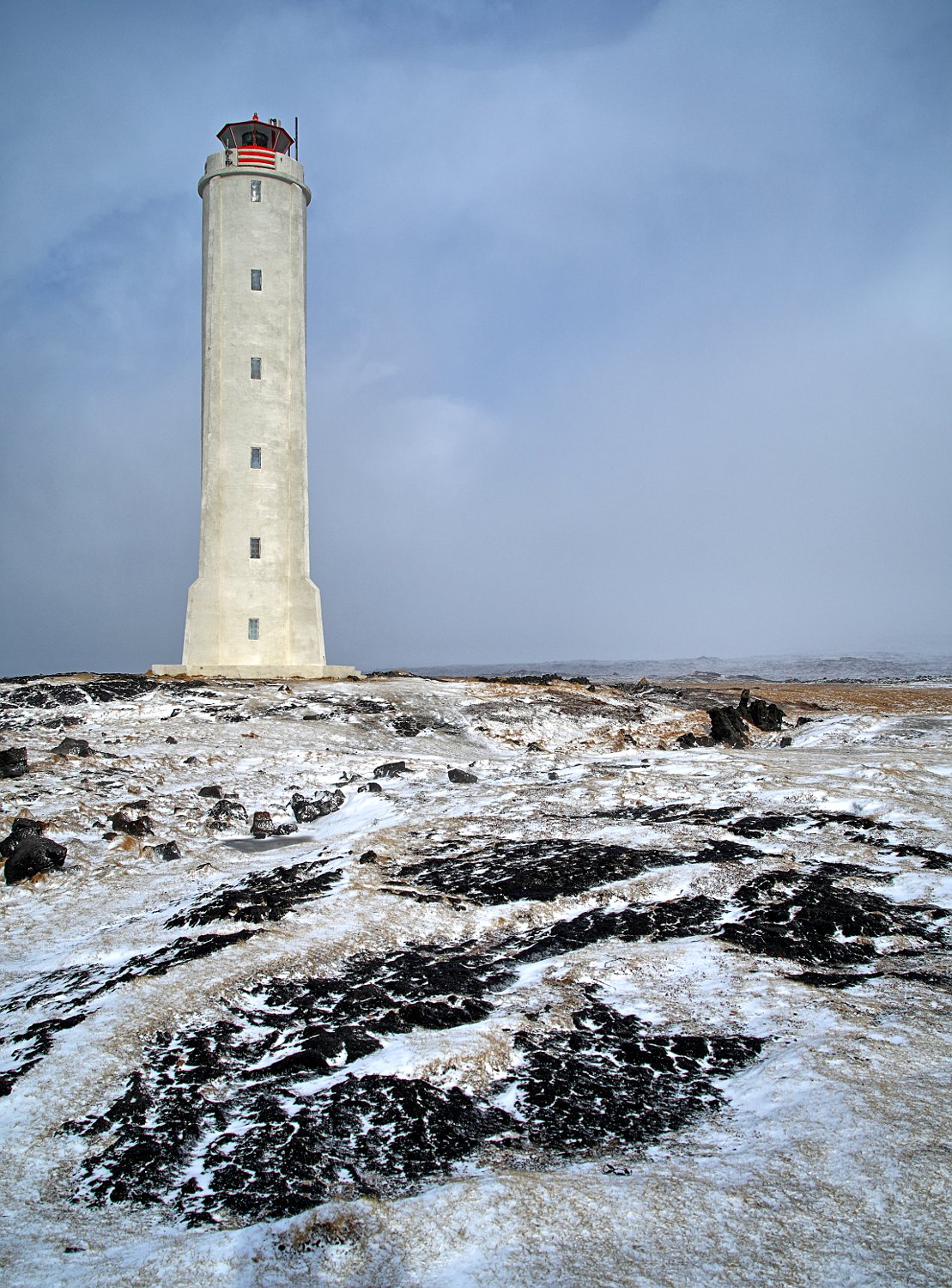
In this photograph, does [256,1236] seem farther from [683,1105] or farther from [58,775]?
[58,775]

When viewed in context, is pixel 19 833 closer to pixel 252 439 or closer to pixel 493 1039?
pixel 493 1039

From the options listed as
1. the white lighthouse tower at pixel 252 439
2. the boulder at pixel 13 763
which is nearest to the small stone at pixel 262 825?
the boulder at pixel 13 763

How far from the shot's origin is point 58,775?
15.2 metres

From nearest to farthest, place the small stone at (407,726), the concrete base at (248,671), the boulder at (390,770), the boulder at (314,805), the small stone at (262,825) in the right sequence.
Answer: the small stone at (262,825), the boulder at (314,805), the boulder at (390,770), the small stone at (407,726), the concrete base at (248,671)

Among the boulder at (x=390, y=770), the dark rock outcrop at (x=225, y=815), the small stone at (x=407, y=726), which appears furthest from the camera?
the small stone at (x=407, y=726)

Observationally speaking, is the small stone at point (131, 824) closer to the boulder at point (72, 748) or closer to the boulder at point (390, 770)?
the boulder at point (72, 748)

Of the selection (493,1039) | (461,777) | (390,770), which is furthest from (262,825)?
(493,1039)

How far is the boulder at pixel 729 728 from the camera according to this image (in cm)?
2173

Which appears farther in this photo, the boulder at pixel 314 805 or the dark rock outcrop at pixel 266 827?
the boulder at pixel 314 805

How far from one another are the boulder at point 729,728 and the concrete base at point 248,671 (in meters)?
13.9

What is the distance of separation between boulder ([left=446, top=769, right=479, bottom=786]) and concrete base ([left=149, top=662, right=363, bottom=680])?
14674 mm

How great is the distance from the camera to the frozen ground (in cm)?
375

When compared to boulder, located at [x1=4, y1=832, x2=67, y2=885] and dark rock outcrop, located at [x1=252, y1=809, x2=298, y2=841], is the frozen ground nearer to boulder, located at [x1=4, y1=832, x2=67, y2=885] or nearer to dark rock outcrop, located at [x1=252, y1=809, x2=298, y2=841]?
boulder, located at [x1=4, y1=832, x2=67, y2=885]

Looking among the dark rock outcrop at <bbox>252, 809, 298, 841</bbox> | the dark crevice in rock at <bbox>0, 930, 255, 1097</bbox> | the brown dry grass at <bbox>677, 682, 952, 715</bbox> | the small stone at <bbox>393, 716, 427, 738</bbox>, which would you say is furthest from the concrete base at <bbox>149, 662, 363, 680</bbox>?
the dark crevice in rock at <bbox>0, 930, 255, 1097</bbox>
